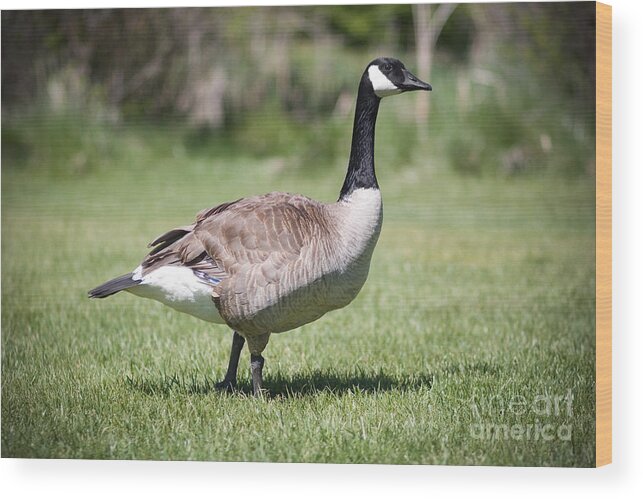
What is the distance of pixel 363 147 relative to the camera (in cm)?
483

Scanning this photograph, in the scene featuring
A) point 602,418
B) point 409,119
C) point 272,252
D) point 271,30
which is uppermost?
point 271,30

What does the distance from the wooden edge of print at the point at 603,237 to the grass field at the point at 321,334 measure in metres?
0.07

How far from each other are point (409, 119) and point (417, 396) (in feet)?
7.44

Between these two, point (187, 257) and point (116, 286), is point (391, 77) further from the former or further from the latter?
point (116, 286)

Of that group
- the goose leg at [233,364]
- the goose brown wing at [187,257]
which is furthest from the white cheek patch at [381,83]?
the goose leg at [233,364]

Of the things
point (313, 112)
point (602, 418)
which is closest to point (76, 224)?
point (313, 112)

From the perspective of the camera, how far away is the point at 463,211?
6676 mm

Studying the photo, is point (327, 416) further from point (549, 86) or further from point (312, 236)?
point (549, 86)

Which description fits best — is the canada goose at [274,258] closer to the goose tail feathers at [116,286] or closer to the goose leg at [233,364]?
the goose tail feathers at [116,286]

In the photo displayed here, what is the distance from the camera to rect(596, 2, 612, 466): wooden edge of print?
4543 millimetres

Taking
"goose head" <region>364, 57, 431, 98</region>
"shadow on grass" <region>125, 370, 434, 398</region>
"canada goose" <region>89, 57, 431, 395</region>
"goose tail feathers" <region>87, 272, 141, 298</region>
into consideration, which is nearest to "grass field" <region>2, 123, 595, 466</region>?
"shadow on grass" <region>125, 370, 434, 398</region>

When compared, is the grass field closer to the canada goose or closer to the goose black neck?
the canada goose

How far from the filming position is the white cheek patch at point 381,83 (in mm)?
4809

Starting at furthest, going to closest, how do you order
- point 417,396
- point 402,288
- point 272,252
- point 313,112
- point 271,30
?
point 402,288 → point 313,112 → point 271,30 → point 417,396 → point 272,252
